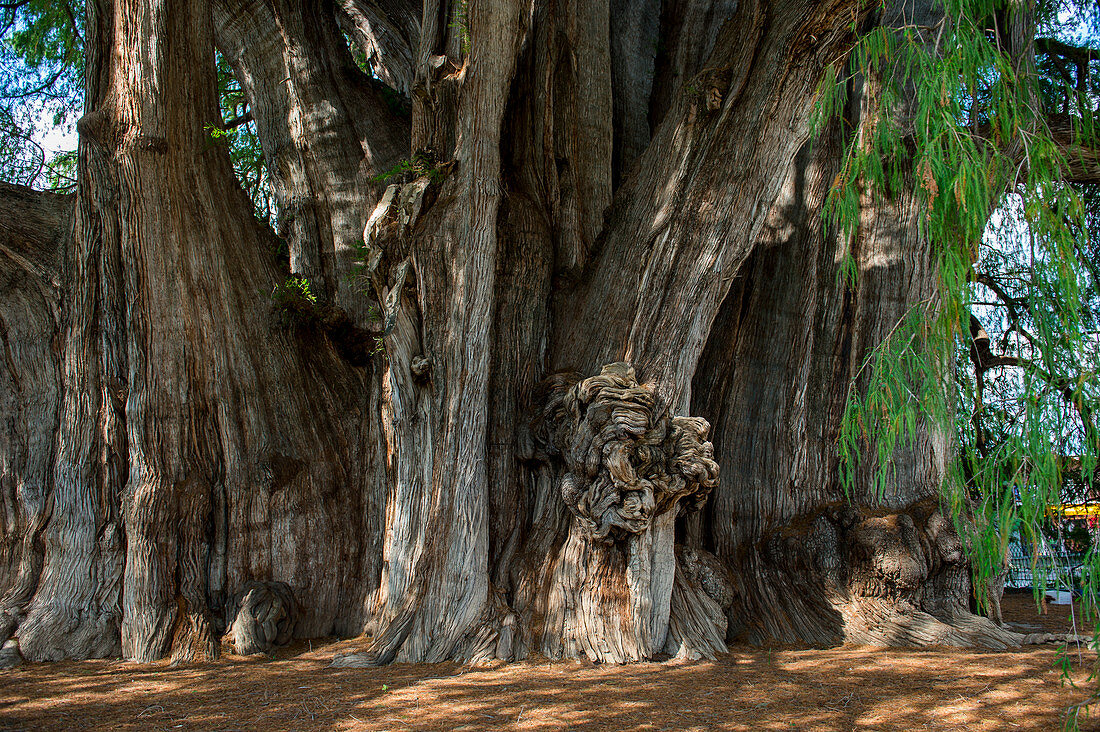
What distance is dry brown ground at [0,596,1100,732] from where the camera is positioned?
322 cm

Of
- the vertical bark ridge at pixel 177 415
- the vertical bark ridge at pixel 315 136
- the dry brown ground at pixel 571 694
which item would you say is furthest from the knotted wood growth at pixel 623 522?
the vertical bark ridge at pixel 315 136

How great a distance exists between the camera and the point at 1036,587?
8.11 feet

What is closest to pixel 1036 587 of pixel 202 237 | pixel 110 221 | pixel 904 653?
pixel 904 653

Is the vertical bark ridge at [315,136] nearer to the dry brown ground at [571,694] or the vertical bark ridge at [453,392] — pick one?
the vertical bark ridge at [453,392]

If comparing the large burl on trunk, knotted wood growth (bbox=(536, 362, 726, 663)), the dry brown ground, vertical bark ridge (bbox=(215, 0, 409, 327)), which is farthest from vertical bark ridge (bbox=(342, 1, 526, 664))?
vertical bark ridge (bbox=(215, 0, 409, 327))

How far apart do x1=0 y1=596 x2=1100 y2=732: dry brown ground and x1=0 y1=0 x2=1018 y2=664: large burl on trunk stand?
30 centimetres

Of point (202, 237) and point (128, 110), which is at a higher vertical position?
point (128, 110)

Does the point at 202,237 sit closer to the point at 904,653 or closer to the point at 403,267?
the point at 403,267

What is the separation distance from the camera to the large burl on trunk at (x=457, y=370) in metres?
4.50

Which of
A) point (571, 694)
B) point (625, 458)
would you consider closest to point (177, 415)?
point (625, 458)

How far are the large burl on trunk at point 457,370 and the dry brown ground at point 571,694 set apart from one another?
0.30 meters

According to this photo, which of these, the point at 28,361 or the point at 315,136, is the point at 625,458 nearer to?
the point at 315,136

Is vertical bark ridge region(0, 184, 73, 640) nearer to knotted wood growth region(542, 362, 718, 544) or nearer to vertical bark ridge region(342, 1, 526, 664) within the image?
vertical bark ridge region(342, 1, 526, 664)

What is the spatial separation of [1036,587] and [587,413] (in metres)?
2.36
